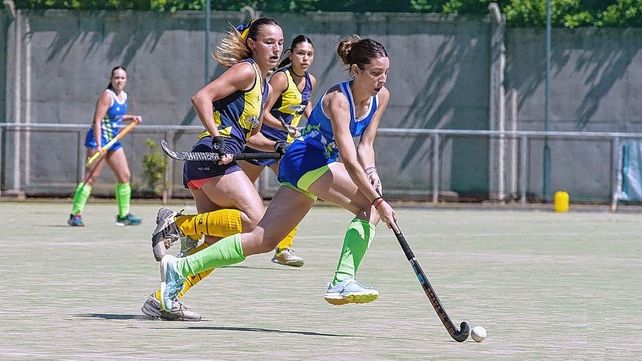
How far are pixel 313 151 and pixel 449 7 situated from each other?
A: 30.4 m

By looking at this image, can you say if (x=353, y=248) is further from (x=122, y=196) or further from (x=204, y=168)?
(x=122, y=196)

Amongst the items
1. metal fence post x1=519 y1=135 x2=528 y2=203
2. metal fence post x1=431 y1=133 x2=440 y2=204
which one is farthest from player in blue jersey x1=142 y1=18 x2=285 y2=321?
metal fence post x1=519 y1=135 x2=528 y2=203

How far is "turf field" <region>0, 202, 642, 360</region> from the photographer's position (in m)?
8.12

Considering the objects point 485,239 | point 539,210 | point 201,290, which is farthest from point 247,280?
point 539,210

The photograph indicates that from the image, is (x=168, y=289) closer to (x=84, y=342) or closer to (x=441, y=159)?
(x=84, y=342)

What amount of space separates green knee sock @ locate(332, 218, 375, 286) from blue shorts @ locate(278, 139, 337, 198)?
0.39m

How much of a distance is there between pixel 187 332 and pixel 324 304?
6.61 feet

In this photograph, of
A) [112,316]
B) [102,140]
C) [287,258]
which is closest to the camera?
[112,316]

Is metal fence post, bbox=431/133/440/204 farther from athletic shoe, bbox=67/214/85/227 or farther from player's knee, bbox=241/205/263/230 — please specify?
player's knee, bbox=241/205/263/230

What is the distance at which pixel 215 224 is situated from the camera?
10195mm

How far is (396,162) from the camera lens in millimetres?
33531

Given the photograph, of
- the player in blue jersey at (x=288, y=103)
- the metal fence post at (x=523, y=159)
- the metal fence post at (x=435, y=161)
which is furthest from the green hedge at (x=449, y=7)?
the player in blue jersey at (x=288, y=103)

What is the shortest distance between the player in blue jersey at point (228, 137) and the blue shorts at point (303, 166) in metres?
0.84

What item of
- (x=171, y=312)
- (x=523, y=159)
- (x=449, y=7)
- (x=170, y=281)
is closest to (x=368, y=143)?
(x=170, y=281)
